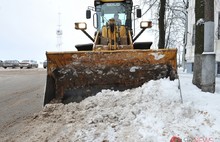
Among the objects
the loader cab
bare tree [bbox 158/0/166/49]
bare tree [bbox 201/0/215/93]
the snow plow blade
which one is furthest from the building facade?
the snow plow blade

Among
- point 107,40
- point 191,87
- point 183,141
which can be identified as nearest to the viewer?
point 183,141

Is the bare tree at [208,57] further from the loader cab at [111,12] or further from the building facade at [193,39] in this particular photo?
the building facade at [193,39]

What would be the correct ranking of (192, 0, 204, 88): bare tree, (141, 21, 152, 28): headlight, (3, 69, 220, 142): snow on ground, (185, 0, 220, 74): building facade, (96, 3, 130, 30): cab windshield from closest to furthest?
(3, 69, 220, 142): snow on ground < (192, 0, 204, 88): bare tree < (141, 21, 152, 28): headlight < (96, 3, 130, 30): cab windshield < (185, 0, 220, 74): building facade

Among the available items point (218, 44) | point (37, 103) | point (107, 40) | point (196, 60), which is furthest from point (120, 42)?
point (218, 44)

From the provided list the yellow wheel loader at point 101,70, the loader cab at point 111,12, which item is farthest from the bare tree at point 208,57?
the loader cab at point 111,12

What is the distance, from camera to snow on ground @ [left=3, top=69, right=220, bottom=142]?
4949 millimetres

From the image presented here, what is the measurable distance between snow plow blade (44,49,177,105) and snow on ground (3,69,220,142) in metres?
0.49

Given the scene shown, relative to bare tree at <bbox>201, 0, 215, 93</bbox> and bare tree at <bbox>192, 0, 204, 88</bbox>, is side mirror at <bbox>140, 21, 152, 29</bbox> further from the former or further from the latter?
bare tree at <bbox>201, 0, 215, 93</bbox>

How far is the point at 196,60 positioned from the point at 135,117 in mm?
3899

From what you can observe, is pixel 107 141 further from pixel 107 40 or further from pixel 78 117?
pixel 107 40

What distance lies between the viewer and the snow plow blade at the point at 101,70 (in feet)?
24.8

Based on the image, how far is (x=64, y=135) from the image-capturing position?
5.26 meters

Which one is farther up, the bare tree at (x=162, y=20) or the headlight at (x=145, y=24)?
the bare tree at (x=162, y=20)

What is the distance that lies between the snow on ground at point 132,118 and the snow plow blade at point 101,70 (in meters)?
0.49
